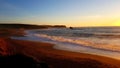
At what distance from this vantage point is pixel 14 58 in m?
6.88

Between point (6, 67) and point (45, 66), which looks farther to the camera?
point (45, 66)

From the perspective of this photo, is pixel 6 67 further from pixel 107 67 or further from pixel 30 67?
pixel 107 67

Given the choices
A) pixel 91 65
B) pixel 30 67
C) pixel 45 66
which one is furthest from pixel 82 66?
pixel 30 67

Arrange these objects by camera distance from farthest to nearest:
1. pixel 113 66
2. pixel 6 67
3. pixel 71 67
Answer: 1. pixel 113 66
2. pixel 71 67
3. pixel 6 67

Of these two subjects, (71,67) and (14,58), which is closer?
(14,58)

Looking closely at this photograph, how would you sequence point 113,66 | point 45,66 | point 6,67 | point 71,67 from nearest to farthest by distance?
1. point 6,67
2. point 45,66
3. point 71,67
4. point 113,66

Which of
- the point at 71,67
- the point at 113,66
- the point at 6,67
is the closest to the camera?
the point at 6,67

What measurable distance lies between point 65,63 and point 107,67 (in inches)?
77.7

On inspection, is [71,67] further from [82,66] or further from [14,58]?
[14,58]

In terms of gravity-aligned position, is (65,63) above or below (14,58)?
below

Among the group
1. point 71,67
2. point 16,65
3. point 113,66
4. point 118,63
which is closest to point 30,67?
point 16,65

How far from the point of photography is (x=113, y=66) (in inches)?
371

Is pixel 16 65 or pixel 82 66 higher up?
pixel 16 65

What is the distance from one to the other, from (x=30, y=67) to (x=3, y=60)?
3.52ft
